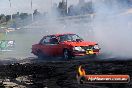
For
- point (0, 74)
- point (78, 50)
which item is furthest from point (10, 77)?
point (78, 50)

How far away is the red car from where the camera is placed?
1662 centimetres

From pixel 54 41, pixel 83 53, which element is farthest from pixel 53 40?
pixel 83 53

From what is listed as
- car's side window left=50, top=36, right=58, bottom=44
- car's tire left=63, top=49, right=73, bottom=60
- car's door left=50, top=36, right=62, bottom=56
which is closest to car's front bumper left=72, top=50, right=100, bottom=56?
car's tire left=63, top=49, right=73, bottom=60

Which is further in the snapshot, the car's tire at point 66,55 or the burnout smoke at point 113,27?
the burnout smoke at point 113,27

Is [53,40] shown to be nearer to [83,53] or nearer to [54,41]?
[54,41]

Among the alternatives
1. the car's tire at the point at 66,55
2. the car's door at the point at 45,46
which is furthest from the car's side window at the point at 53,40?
the car's tire at the point at 66,55

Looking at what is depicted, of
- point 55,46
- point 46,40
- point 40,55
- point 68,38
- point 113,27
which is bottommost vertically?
point 40,55

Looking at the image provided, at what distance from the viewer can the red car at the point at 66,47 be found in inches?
655

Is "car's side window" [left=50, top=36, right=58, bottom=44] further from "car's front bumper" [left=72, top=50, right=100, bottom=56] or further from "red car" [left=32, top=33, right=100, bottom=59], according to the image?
"car's front bumper" [left=72, top=50, right=100, bottom=56]

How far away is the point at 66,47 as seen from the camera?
1697cm

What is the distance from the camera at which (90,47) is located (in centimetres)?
1675

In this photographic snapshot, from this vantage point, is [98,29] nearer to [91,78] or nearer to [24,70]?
[24,70]

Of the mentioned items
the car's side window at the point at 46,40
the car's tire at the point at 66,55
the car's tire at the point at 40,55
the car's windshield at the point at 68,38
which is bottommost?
the car's tire at the point at 40,55

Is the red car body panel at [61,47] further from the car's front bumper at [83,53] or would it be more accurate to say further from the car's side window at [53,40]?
the car's side window at [53,40]
